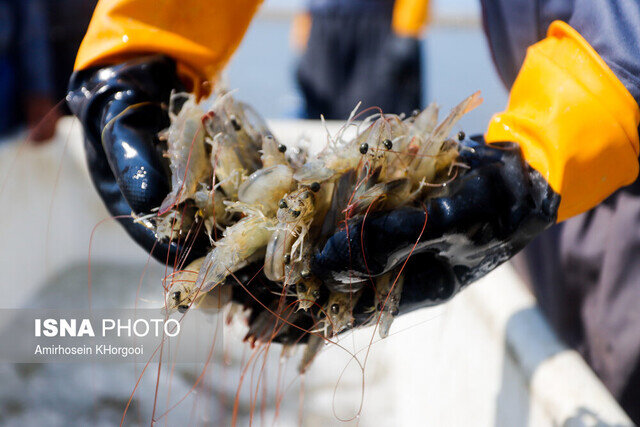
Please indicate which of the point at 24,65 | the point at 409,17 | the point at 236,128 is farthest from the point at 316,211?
the point at 24,65

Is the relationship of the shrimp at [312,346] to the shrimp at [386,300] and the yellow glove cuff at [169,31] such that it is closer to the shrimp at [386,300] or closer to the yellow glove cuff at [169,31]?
the shrimp at [386,300]

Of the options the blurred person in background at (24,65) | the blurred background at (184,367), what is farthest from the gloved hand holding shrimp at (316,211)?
the blurred person in background at (24,65)

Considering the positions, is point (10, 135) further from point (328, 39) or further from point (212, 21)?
point (212, 21)

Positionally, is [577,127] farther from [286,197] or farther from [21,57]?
[21,57]

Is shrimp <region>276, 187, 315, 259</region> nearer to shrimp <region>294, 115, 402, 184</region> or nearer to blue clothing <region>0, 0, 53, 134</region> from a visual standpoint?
shrimp <region>294, 115, 402, 184</region>

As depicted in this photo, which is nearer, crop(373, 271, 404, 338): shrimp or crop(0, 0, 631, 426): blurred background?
crop(373, 271, 404, 338): shrimp

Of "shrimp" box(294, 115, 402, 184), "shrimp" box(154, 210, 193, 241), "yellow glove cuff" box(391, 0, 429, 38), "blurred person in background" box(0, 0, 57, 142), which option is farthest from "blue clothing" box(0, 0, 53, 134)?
"shrimp" box(294, 115, 402, 184)
